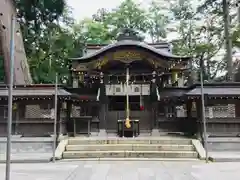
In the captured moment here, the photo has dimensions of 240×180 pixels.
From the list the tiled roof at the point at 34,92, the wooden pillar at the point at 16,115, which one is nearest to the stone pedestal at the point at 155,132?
the tiled roof at the point at 34,92

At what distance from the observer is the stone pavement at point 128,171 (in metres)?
7.52

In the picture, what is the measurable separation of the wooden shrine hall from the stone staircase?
170 cm

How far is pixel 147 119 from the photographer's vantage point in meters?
16.3

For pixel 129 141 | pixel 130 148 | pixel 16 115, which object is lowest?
pixel 130 148

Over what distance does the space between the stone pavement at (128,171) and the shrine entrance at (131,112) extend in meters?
6.09

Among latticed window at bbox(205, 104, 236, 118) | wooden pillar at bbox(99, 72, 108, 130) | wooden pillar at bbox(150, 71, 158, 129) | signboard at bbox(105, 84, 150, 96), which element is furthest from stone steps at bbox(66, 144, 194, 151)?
signboard at bbox(105, 84, 150, 96)

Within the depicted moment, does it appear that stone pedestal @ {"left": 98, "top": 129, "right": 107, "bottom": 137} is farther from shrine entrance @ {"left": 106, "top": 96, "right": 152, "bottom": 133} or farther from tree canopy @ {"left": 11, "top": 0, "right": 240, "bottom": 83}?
tree canopy @ {"left": 11, "top": 0, "right": 240, "bottom": 83}

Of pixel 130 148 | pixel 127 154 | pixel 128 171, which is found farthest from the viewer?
pixel 130 148

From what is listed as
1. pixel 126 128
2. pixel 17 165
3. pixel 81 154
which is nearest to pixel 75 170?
pixel 17 165

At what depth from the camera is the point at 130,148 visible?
12.2m

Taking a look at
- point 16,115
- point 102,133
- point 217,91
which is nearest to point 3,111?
point 16,115

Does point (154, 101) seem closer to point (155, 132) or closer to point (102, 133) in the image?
point (155, 132)

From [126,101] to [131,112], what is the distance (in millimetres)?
708

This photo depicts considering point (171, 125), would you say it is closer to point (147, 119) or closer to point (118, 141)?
point (147, 119)
